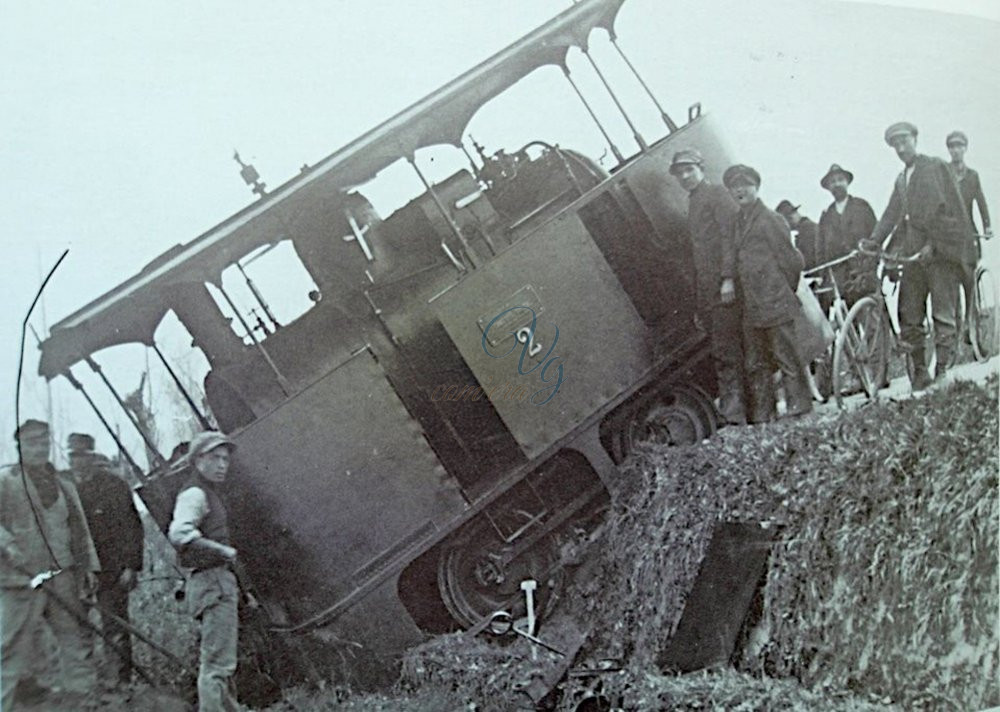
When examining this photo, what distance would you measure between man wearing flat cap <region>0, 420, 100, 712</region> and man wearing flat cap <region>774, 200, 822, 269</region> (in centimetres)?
352

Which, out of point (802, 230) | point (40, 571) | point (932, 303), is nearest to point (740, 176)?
point (802, 230)

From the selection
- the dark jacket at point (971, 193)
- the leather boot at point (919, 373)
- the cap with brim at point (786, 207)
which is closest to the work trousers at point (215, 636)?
the cap with brim at point (786, 207)

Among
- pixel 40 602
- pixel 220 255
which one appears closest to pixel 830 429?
pixel 220 255

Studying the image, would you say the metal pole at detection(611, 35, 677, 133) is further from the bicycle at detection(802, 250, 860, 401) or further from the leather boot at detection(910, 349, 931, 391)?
the leather boot at detection(910, 349, 931, 391)

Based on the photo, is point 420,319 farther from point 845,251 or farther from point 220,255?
point 845,251

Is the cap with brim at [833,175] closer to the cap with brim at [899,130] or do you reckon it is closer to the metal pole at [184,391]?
the cap with brim at [899,130]

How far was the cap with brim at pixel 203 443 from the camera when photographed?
14.6 ft

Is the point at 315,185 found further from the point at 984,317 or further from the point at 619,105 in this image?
the point at 984,317

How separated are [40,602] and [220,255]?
152 centimetres

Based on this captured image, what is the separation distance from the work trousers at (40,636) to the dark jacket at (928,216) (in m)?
4.15

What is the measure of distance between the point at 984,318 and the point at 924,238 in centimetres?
57

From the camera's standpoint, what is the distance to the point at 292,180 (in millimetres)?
4633

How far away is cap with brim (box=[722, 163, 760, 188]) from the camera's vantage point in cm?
534

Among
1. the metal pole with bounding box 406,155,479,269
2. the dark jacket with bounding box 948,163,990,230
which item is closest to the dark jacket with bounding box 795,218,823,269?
the dark jacket with bounding box 948,163,990,230
